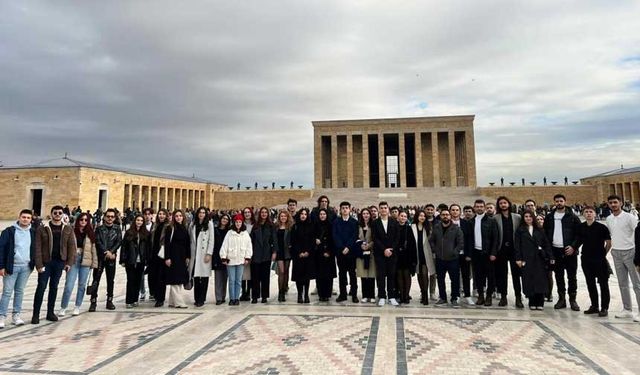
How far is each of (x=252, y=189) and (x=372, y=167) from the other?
580 inches

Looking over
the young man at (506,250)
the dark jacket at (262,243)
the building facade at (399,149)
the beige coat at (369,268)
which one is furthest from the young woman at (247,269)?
the building facade at (399,149)

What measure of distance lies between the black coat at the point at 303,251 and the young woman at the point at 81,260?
349cm

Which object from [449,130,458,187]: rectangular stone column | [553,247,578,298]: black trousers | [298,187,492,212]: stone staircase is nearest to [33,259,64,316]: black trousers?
[553,247,578,298]: black trousers

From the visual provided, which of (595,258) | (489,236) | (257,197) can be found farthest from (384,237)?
(257,197)

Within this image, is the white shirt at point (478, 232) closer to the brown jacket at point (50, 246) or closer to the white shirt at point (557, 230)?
the white shirt at point (557, 230)

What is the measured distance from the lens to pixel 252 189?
40.6 m

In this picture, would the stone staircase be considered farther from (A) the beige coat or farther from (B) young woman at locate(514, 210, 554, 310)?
(B) young woman at locate(514, 210, 554, 310)

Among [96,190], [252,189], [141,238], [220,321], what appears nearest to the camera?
[220,321]

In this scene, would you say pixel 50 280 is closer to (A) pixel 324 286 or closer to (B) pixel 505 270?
(A) pixel 324 286

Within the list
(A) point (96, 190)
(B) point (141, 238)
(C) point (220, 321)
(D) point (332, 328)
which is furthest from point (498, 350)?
(A) point (96, 190)

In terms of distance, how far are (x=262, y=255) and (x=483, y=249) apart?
13.3 feet

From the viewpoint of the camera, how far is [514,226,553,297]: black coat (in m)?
6.12

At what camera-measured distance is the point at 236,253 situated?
661 centimetres

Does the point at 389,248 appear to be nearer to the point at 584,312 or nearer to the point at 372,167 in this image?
the point at 584,312
